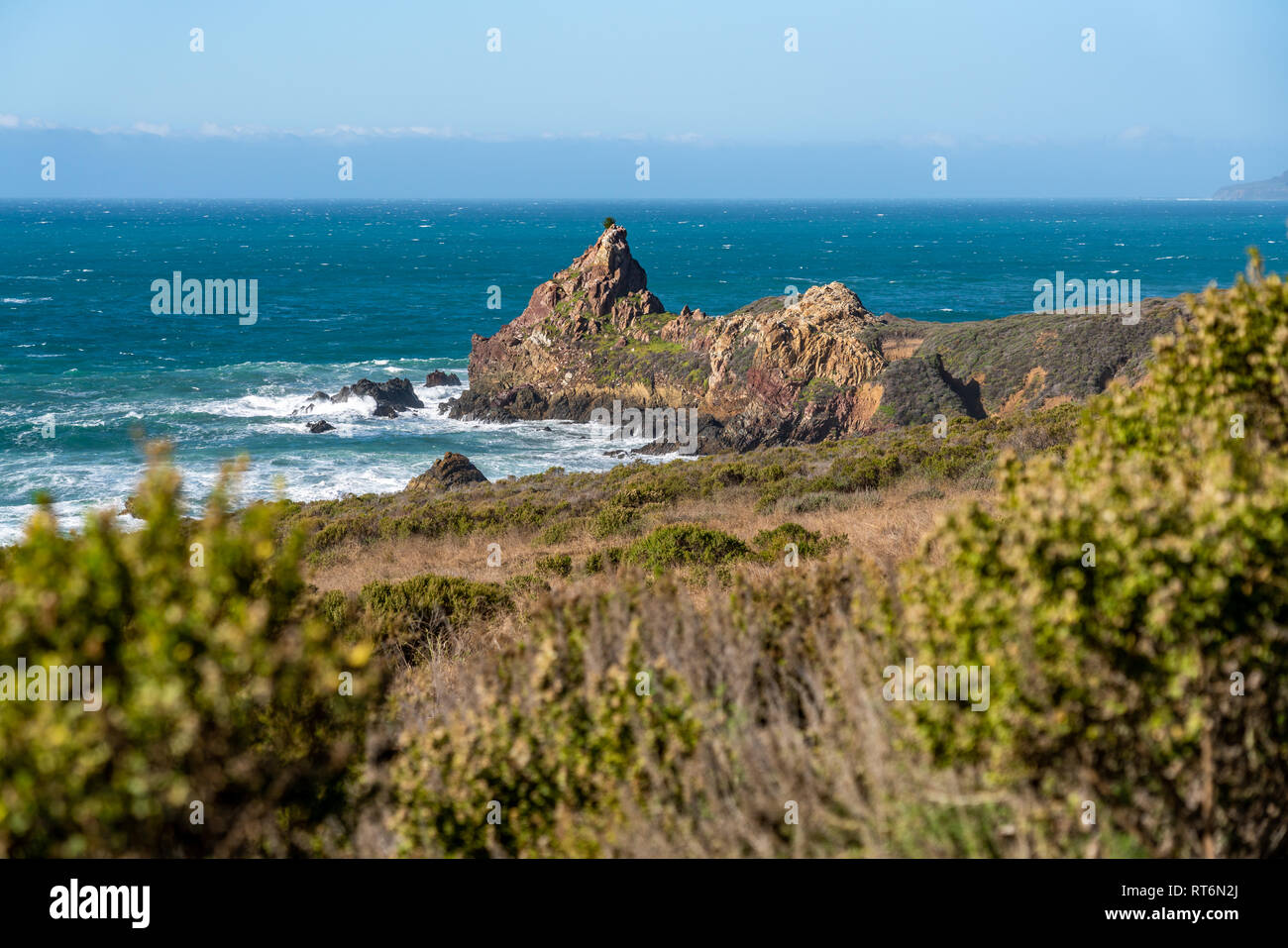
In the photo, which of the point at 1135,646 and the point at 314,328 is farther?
the point at 314,328

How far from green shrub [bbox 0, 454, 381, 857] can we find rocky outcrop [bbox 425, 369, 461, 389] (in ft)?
179

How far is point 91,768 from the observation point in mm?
3262

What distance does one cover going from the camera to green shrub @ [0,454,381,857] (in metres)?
3.28

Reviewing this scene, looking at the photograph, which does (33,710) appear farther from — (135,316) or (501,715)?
(135,316)

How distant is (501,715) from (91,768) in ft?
6.80

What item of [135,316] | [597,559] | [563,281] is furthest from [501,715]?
[135,316]

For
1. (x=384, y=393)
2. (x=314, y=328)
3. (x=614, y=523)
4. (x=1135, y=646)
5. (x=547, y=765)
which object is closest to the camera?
(x=1135, y=646)

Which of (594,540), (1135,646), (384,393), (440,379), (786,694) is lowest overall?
(594,540)

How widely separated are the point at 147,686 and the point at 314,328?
79.6 meters

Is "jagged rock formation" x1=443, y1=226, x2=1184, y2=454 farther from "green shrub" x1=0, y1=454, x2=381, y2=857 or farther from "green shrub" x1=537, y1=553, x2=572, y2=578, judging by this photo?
"green shrub" x1=0, y1=454, x2=381, y2=857

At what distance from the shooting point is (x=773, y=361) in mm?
41906

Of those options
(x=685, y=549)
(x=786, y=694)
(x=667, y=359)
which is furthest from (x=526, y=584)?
(x=667, y=359)

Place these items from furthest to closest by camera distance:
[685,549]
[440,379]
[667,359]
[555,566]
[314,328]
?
[314,328], [440,379], [667,359], [555,566], [685,549]

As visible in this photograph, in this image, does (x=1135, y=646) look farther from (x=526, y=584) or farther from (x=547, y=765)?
(x=526, y=584)
